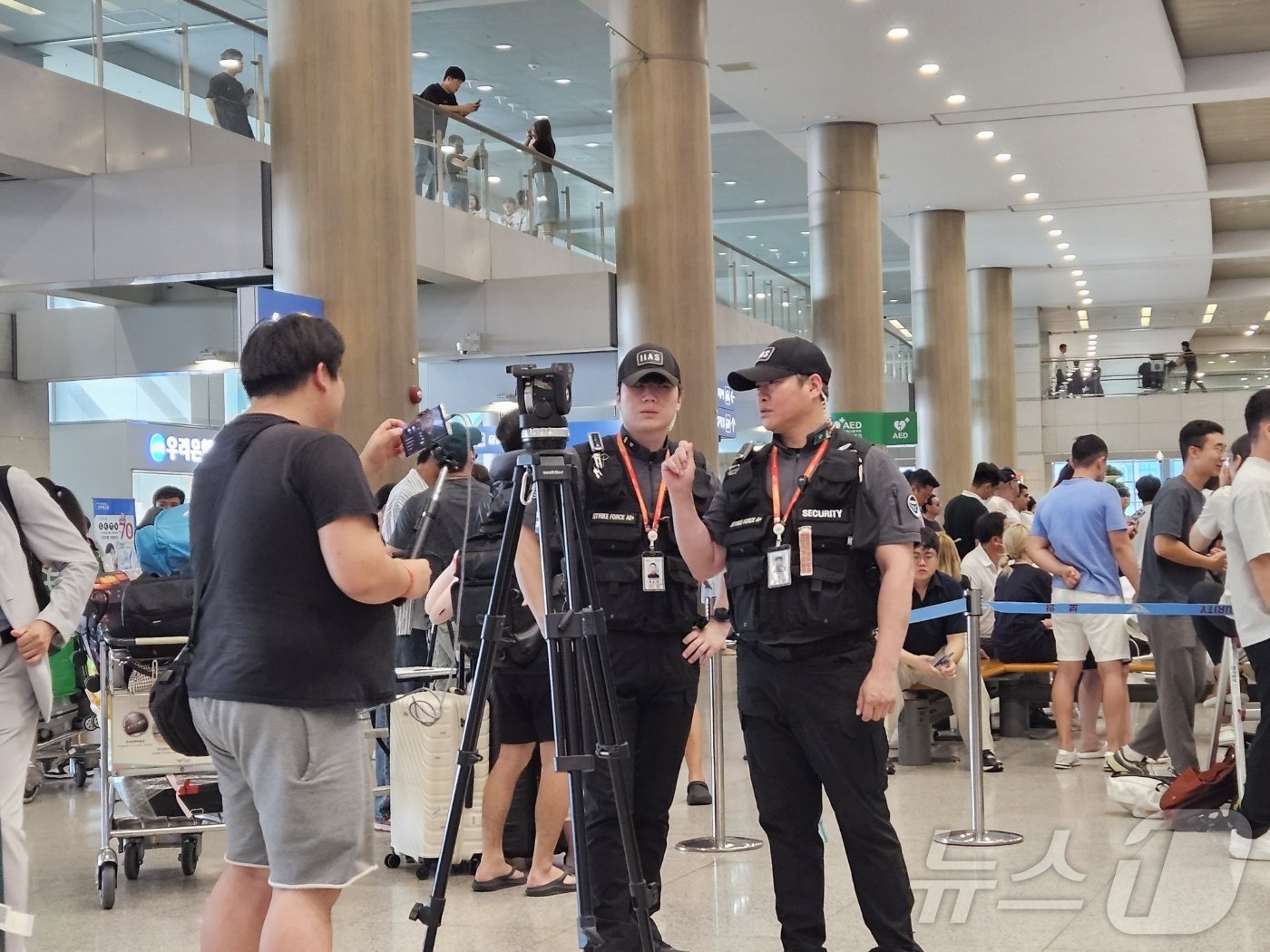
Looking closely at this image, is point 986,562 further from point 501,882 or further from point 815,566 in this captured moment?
point 815,566

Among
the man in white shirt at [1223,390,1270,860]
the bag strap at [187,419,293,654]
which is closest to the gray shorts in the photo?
the bag strap at [187,419,293,654]

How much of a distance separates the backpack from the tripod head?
2546mm

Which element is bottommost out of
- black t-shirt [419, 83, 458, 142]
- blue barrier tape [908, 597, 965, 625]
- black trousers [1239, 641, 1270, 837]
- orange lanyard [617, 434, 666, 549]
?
black trousers [1239, 641, 1270, 837]

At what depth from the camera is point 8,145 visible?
987cm

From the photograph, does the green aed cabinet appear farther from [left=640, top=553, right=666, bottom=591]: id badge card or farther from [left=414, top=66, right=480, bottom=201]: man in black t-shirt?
[left=640, top=553, right=666, bottom=591]: id badge card

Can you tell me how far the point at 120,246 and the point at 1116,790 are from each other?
7.51 meters

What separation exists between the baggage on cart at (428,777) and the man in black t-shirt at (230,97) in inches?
284

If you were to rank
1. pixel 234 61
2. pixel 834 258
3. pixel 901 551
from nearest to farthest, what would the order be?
1. pixel 901 551
2. pixel 234 61
3. pixel 834 258

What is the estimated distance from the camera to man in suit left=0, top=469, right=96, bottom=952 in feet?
12.4

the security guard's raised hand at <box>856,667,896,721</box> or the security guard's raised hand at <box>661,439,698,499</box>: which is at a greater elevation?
the security guard's raised hand at <box>661,439,698,499</box>

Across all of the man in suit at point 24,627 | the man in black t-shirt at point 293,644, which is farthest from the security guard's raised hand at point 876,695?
the man in suit at point 24,627

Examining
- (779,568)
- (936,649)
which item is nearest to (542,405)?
(779,568)

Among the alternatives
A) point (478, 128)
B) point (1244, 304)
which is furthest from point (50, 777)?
point (1244, 304)

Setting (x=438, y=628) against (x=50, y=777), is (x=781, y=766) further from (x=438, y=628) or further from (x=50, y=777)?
(x=50, y=777)
